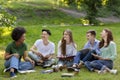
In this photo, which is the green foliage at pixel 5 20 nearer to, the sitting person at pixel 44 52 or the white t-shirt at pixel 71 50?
the sitting person at pixel 44 52

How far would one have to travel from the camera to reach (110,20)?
32594mm

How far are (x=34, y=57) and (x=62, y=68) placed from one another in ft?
3.82

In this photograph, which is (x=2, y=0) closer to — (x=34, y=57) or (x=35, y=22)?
(x=34, y=57)

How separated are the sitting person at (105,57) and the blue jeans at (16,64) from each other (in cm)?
164

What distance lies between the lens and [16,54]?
1002 centimetres

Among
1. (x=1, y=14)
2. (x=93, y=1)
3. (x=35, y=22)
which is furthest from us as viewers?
(x=35, y=22)

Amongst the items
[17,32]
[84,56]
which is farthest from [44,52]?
[17,32]

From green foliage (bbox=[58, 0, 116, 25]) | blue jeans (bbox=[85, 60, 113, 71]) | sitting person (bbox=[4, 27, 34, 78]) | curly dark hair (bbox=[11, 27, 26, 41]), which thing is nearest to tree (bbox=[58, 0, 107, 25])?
green foliage (bbox=[58, 0, 116, 25])

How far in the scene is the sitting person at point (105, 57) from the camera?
10.4m

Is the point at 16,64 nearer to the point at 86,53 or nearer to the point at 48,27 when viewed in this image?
the point at 86,53

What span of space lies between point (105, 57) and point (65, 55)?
1.26 meters

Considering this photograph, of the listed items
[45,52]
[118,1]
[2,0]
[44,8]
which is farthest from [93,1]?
[45,52]

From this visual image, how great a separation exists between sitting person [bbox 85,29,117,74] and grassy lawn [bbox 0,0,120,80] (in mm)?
244

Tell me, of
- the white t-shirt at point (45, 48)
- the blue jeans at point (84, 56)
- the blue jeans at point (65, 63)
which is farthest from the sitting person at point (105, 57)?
the white t-shirt at point (45, 48)
